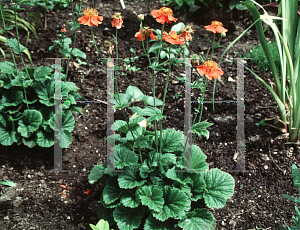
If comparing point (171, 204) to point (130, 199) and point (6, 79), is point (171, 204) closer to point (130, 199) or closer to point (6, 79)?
point (130, 199)

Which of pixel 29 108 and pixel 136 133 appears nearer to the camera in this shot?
pixel 136 133

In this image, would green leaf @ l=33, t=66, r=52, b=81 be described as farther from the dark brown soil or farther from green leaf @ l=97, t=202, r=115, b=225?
green leaf @ l=97, t=202, r=115, b=225

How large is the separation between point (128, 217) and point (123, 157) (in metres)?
0.34

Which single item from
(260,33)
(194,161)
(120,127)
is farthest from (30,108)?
(260,33)

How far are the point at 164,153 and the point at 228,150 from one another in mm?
643

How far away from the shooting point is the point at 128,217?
1.68 metres

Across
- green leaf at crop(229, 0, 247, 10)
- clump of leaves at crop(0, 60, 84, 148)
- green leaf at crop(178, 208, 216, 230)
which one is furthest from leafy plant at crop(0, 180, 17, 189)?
green leaf at crop(229, 0, 247, 10)

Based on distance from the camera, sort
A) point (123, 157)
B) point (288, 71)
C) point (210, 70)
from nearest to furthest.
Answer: point (210, 70) → point (123, 157) → point (288, 71)

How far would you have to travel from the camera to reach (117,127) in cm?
191

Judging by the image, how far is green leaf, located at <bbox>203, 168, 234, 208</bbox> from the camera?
172 centimetres

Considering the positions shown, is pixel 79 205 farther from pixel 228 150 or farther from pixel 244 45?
pixel 244 45

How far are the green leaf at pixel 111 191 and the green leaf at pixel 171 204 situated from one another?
0.23m

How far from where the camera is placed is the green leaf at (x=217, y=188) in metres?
1.72

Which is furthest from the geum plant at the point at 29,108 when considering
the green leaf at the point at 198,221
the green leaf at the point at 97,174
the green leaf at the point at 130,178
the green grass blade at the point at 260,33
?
the green grass blade at the point at 260,33
